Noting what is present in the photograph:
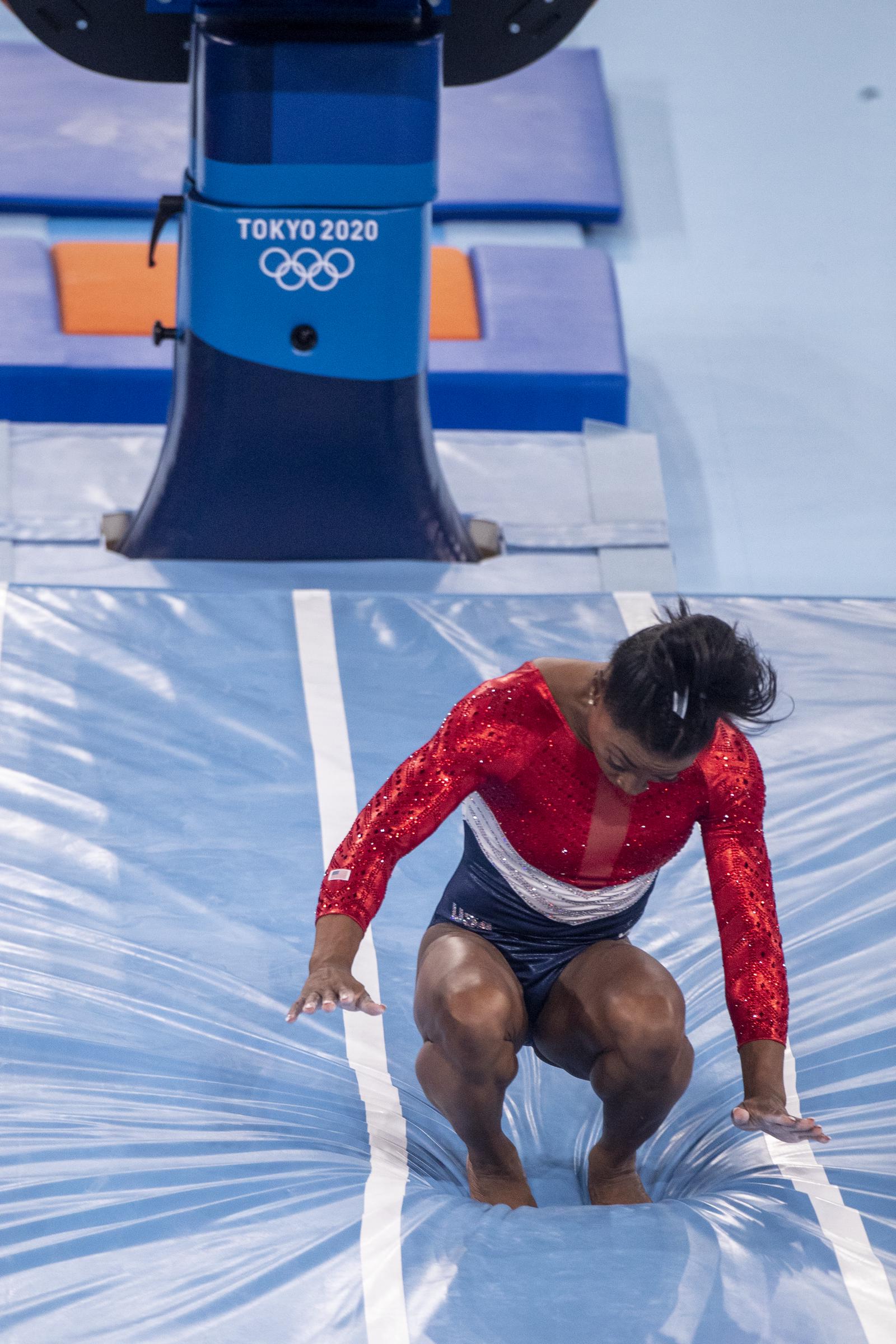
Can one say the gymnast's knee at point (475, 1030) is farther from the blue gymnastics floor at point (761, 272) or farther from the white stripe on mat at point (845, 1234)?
the blue gymnastics floor at point (761, 272)

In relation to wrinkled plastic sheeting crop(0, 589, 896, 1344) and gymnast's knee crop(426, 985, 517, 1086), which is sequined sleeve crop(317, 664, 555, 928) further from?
wrinkled plastic sheeting crop(0, 589, 896, 1344)

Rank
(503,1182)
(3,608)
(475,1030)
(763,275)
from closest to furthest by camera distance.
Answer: (475,1030) → (503,1182) → (3,608) → (763,275)

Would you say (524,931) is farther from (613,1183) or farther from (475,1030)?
(613,1183)

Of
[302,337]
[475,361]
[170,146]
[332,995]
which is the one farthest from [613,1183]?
[170,146]

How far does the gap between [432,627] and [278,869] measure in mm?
684

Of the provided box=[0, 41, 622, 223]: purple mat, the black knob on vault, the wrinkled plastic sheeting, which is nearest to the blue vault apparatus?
the black knob on vault

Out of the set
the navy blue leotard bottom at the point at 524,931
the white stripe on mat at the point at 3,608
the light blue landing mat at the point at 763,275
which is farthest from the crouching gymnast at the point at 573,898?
the light blue landing mat at the point at 763,275

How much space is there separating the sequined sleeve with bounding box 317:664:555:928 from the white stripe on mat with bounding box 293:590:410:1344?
31 cm

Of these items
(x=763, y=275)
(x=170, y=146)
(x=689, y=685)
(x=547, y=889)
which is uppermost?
(x=170, y=146)

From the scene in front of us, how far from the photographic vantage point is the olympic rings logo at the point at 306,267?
291cm

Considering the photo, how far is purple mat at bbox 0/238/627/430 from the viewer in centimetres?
351

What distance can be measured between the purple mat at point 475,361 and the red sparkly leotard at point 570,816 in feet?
6.32

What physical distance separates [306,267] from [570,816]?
5.00ft

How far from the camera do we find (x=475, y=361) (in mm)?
3633
